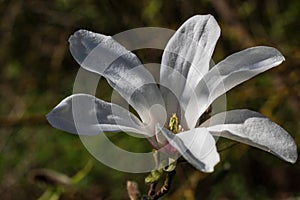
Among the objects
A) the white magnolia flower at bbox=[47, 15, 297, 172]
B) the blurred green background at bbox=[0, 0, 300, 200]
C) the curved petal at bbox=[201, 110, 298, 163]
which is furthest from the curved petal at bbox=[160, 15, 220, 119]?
the blurred green background at bbox=[0, 0, 300, 200]

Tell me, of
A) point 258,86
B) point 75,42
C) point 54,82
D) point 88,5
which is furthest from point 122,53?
point 54,82

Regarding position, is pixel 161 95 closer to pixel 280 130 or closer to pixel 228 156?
pixel 280 130

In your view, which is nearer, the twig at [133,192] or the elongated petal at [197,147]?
the elongated petal at [197,147]

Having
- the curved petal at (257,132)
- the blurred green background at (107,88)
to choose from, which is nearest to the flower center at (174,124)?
the curved petal at (257,132)

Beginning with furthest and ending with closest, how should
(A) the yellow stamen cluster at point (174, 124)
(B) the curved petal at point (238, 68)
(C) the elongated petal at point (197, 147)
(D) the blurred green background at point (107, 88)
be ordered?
(D) the blurred green background at point (107, 88) → (A) the yellow stamen cluster at point (174, 124) → (B) the curved petal at point (238, 68) → (C) the elongated petal at point (197, 147)

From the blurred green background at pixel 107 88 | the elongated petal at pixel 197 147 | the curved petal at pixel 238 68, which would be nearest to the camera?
the elongated petal at pixel 197 147

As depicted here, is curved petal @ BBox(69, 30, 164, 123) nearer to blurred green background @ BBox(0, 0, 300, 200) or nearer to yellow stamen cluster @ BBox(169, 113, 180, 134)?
yellow stamen cluster @ BBox(169, 113, 180, 134)

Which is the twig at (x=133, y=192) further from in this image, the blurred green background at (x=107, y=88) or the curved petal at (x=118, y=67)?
the blurred green background at (x=107, y=88)
